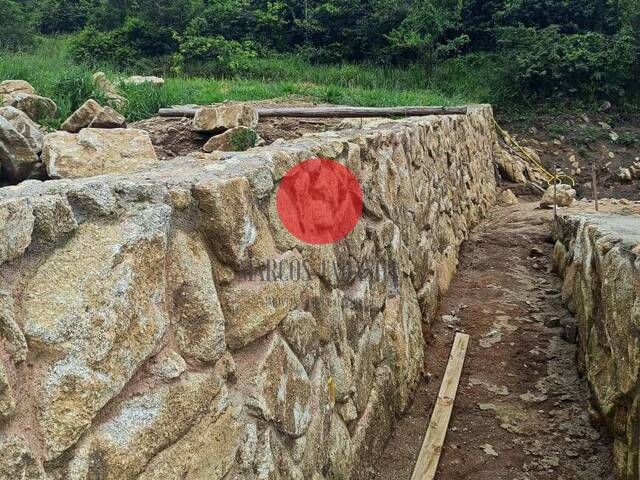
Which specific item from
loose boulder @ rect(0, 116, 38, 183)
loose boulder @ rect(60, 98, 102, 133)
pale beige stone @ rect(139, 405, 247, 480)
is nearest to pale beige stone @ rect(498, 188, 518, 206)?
loose boulder @ rect(60, 98, 102, 133)

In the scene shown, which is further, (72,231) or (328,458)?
(328,458)

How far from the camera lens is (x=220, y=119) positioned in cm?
404

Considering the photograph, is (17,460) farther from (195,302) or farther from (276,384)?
(276,384)

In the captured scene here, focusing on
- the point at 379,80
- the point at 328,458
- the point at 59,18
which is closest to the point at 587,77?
the point at 379,80

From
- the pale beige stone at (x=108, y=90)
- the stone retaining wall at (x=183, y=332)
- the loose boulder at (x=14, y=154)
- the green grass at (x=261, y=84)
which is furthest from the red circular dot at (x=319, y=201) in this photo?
the pale beige stone at (x=108, y=90)

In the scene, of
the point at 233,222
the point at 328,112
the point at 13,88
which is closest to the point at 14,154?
the point at 233,222

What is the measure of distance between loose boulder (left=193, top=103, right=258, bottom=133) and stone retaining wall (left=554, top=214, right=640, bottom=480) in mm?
Result: 2401

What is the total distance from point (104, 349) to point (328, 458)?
1320mm

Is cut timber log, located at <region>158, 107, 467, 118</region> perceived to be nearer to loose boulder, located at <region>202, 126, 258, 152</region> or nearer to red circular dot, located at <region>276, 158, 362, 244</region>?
loose boulder, located at <region>202, 126, 258, 152</region>

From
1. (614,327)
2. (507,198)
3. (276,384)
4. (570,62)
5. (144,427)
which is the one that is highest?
(570,62)

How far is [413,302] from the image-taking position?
3.89 metres

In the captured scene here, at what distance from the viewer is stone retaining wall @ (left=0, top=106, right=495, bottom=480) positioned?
3.75 feet

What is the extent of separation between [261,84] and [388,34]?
8678 millimetres

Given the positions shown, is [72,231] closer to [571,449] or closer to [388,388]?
[388,388]
